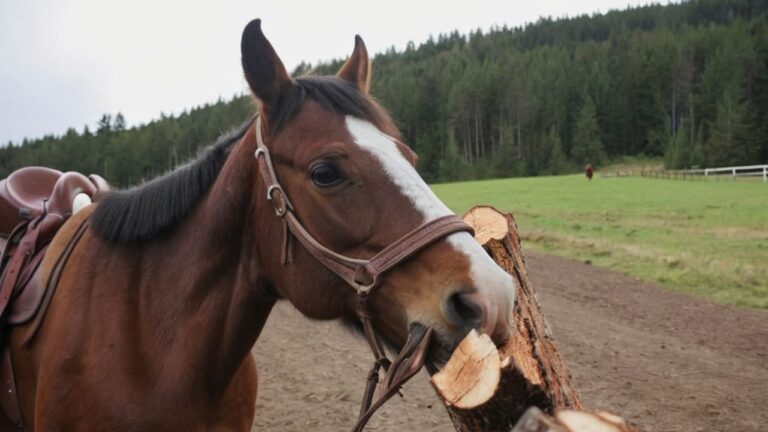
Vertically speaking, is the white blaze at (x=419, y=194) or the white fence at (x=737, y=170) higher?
the white blaze at (x=419, y=194)

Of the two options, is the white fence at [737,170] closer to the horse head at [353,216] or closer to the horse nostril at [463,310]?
the horse head at [353,216]

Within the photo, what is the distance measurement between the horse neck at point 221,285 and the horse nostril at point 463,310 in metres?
1.05

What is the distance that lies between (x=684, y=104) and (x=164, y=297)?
106604 mm

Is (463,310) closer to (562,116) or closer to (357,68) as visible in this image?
(357,68)

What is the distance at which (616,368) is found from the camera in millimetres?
8250

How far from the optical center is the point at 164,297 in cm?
275

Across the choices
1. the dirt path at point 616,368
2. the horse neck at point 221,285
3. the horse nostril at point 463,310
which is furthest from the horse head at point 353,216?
the dirt path at point 616,368

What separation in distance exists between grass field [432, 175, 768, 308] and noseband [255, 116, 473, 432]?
13173 millimetres

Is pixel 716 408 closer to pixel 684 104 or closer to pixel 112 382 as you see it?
pixel 112 382

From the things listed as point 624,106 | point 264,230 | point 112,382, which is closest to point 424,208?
point 264,230

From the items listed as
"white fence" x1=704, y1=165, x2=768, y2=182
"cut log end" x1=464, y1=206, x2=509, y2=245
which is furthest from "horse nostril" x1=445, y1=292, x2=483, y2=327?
"white fence" x1=704, y1=165, x2=768, y2=182

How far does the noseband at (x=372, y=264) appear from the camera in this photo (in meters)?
1.97

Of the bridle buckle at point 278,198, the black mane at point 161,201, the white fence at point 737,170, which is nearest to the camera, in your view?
the bridle buckle at point 278,198

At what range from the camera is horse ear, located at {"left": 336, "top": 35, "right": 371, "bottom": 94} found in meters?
2.94
